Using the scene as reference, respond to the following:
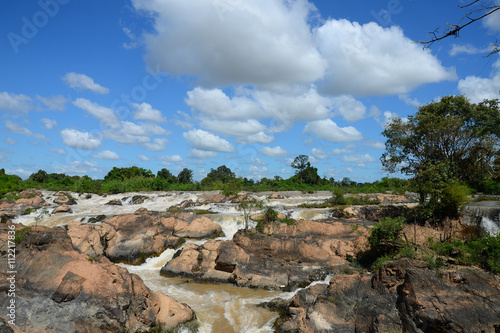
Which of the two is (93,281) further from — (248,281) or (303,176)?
(303,176)

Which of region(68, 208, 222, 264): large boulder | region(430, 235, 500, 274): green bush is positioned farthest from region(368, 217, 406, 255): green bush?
region(68, 208, 222, 264): large boulder

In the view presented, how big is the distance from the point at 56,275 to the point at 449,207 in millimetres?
18107

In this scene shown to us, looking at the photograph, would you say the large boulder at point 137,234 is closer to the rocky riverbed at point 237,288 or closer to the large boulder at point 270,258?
the rocky riverbed at point 237,288

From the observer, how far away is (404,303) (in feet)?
28.2

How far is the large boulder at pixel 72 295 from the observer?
7.78m

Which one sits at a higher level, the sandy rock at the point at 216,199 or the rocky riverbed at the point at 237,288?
the sandy rock at the point at 216,199

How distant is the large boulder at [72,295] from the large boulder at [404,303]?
3969mm

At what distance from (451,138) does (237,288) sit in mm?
17876

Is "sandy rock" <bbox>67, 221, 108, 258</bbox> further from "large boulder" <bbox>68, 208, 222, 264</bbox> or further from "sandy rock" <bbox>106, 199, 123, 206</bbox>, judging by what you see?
"sandy rock" <bbox>106, 199, 123, 206</bbox>

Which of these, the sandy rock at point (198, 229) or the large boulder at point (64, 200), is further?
the large boulder at point (64, 200)

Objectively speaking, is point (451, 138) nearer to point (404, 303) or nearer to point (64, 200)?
point (404, 303)

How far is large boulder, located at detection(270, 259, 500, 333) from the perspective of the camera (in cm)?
800

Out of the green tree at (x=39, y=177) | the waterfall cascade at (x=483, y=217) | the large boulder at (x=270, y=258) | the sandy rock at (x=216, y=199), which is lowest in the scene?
the large boulder at (x=270, y=258)

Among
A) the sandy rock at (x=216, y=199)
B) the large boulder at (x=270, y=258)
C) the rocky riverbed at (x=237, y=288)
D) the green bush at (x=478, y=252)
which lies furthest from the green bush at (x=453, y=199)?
the sandy rock at (x=216, y=199)
